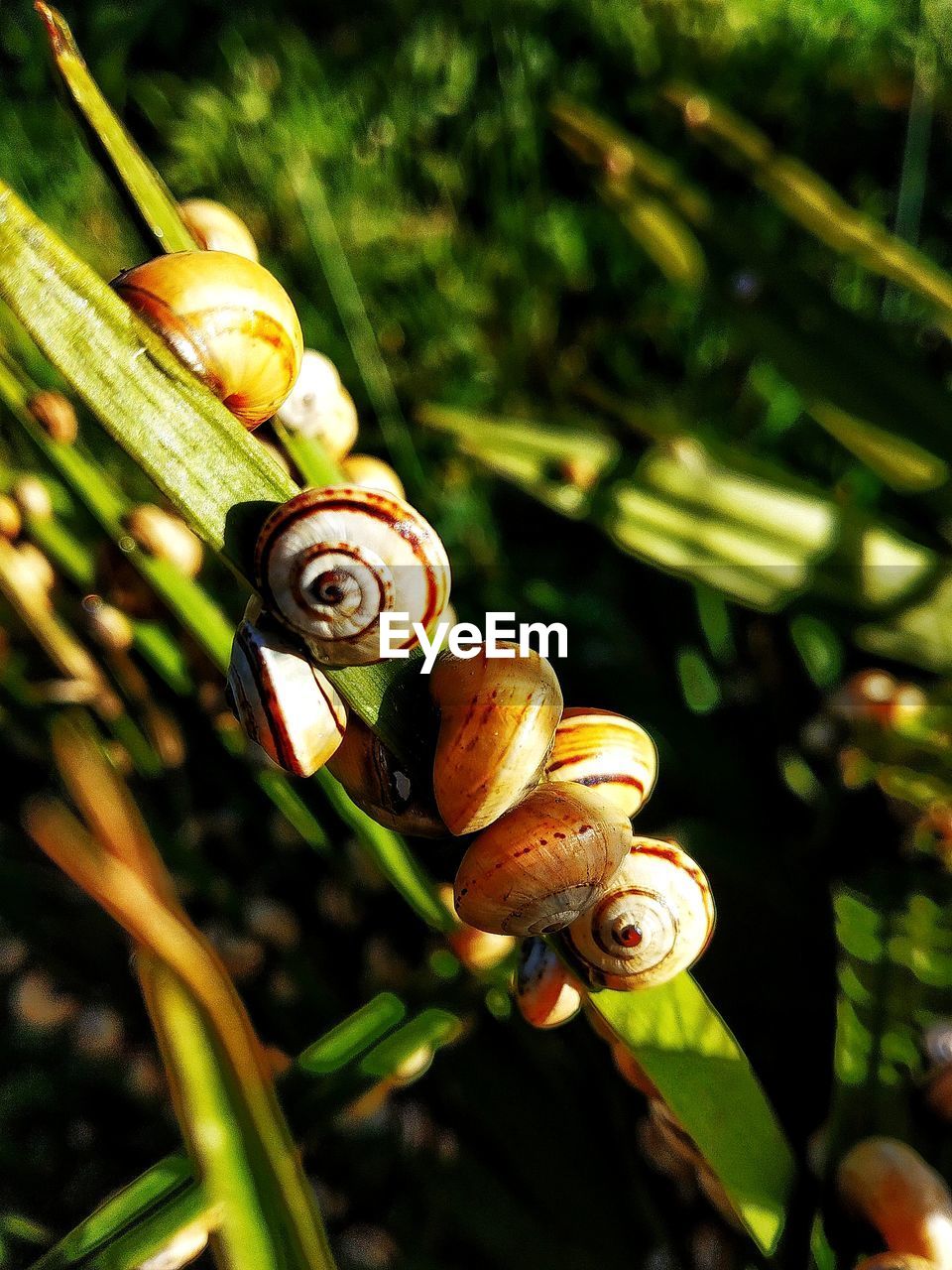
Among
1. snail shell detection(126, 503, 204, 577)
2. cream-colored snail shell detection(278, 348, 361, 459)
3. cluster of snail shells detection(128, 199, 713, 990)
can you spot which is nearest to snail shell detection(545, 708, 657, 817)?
cluster of snail shells detection(128, 199, 713, 990)

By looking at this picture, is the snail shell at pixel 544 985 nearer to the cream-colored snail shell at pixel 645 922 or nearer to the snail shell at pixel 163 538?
the cream-colored snail shell at pixel 645 922

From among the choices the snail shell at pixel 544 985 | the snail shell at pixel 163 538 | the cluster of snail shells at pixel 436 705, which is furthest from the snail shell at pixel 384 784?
the snail shell at pixel 163 538

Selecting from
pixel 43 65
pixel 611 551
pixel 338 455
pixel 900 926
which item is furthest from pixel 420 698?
pixel 43 65

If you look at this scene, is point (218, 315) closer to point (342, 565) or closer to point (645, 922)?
point (342, 565)

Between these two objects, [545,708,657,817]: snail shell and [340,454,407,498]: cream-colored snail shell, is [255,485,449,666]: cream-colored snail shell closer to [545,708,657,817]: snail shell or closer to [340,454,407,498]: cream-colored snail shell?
[545,708,657,817]: snail shell

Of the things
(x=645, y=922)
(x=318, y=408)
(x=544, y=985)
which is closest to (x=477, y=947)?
(x=544, y=985)

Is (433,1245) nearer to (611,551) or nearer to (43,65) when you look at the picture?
(611,551)
